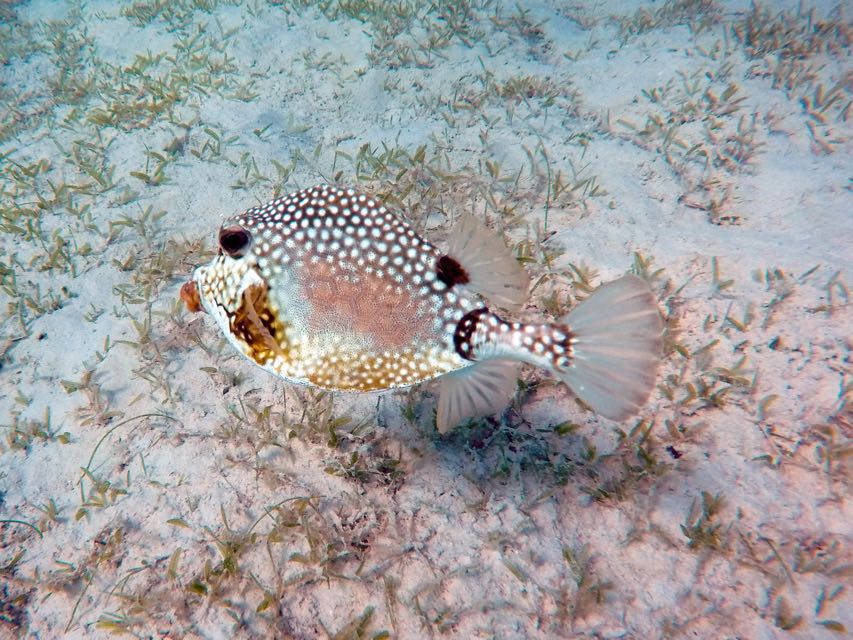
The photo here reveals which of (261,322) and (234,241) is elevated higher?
(234,241)

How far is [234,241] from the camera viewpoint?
2402mm

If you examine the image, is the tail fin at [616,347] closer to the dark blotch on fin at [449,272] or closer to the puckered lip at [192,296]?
the dark blotch on fin at [449,272]

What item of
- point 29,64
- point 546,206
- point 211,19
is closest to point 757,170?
point 546,206

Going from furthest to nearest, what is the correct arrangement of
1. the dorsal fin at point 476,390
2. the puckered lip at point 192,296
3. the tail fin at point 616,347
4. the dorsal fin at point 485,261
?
the puckered lip at point 192,296, the dorsal fin at point 476,390, the dorsal fin at point 485,261, the tail fin at point 616,347

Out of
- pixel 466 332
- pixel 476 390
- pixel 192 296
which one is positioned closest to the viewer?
pixel 466 332

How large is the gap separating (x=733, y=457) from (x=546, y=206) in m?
2.77

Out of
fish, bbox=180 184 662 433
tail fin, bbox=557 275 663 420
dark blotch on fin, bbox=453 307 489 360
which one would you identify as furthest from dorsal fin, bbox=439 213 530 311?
tail fin, bbox=557 275 663 420

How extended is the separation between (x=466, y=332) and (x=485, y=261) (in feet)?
1.15

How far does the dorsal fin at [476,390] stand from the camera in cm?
246

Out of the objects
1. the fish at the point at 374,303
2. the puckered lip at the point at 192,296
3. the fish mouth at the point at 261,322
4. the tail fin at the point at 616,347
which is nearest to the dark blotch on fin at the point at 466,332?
the fish at the point at 374,303

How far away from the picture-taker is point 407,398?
3.59 m

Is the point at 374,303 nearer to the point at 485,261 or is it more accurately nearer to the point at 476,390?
the point at 485,261

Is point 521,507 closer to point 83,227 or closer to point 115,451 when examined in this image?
point 115,451

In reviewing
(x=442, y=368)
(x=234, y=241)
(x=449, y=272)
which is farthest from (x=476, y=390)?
(x=234, y=241)
